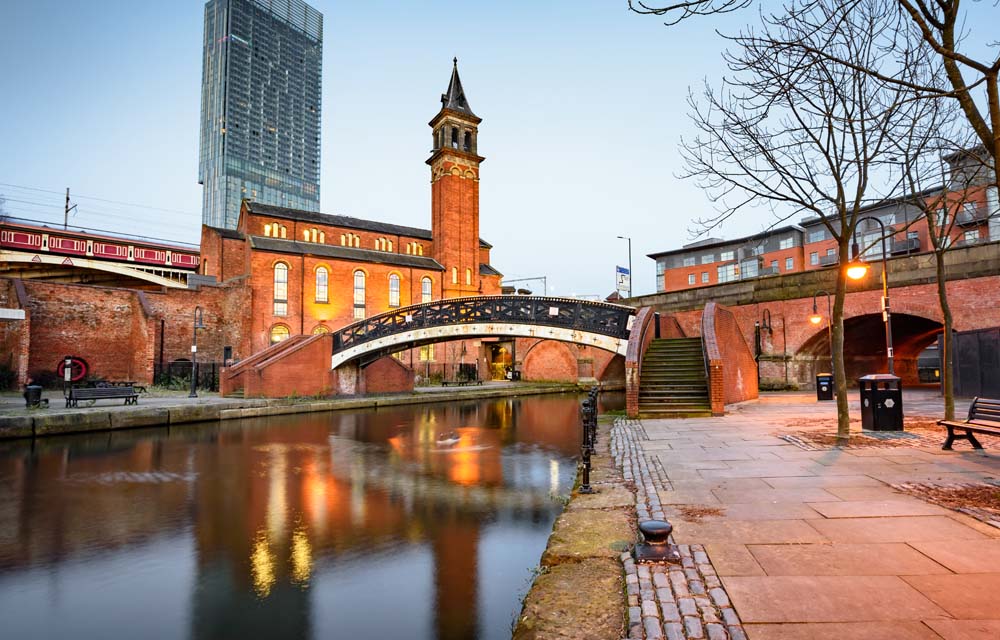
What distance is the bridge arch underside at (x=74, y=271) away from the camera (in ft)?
117

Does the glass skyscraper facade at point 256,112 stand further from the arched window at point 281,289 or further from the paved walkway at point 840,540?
the paved walkway at point 840,540

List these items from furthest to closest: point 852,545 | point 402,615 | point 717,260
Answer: point 717,260, point 402,615, point 852,545

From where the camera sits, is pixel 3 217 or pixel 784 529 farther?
pixel 3 217

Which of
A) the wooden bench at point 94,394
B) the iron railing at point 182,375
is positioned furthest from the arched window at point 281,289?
the wooden bench at point 94,394

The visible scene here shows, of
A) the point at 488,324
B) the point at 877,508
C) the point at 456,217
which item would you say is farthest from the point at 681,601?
the point at 456,217

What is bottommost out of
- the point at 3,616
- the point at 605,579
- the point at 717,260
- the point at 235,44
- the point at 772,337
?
the point at 3,616

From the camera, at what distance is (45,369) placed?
82.9ft

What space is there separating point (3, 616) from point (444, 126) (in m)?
42.5

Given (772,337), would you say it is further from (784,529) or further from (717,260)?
(717,260)

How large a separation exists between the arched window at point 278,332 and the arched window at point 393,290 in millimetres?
8101

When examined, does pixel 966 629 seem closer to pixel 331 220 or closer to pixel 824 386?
pixel 824 386

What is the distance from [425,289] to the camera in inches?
1679

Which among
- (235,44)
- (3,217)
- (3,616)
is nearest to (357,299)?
(3,217)

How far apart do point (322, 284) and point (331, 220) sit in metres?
7.13
